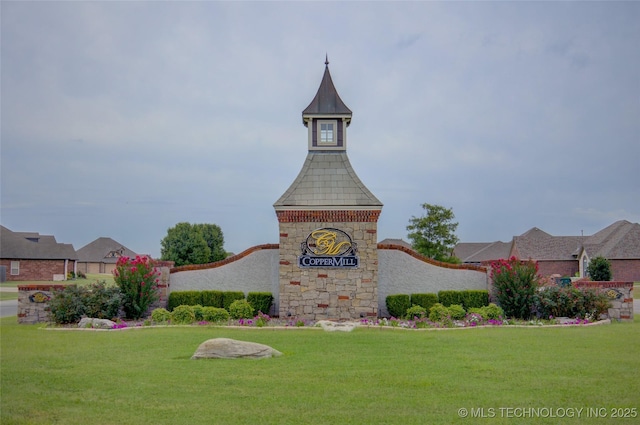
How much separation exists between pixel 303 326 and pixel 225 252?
122ft

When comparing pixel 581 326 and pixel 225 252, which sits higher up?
pixel 225 252

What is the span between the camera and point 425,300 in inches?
750

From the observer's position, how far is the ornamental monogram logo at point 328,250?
61.2ft

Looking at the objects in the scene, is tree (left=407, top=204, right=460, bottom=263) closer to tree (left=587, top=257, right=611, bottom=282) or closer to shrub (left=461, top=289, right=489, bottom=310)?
tree (left=587, top=257, right=611, bottom=282)

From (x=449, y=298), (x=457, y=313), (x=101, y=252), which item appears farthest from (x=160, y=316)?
(x=101, y=252)

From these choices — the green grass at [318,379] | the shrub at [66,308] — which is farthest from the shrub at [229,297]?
the green grass at [318,379]

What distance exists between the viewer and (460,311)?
57.2 feet

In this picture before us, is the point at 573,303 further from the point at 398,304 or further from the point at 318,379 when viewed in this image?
the point at 318,379

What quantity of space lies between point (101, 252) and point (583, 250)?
6031 cm

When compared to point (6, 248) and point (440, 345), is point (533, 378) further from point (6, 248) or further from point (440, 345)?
point (6, 248)

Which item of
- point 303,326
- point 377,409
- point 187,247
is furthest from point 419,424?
point 187,247

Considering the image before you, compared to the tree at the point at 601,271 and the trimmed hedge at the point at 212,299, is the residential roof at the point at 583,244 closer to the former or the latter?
the tree at the point at 601,271

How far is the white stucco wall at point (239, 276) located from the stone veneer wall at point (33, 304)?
4.21 meters

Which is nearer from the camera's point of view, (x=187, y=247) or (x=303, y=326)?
(x=303, y=326)
